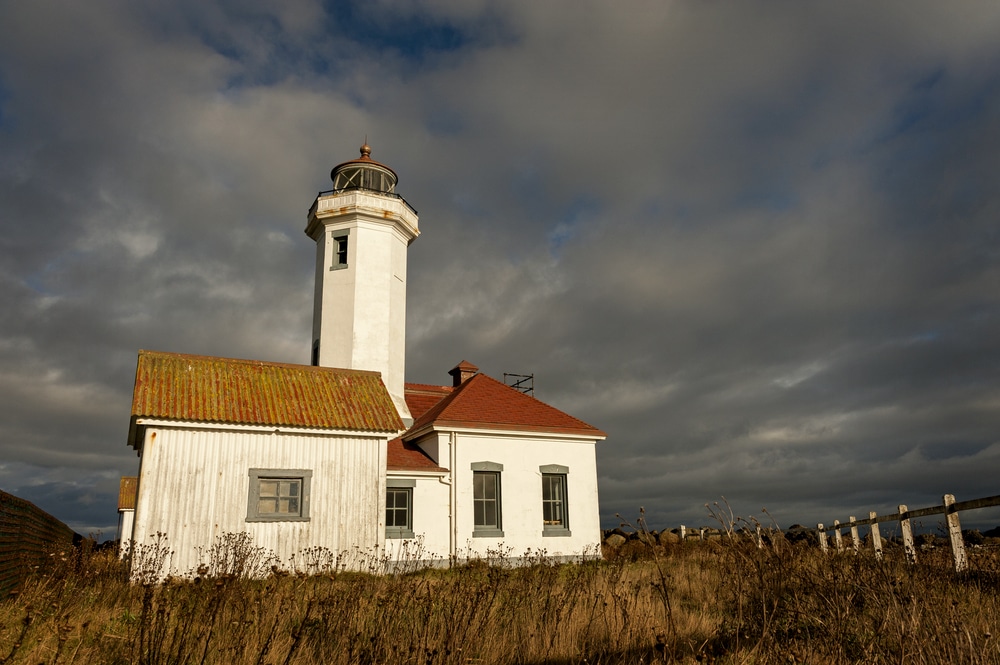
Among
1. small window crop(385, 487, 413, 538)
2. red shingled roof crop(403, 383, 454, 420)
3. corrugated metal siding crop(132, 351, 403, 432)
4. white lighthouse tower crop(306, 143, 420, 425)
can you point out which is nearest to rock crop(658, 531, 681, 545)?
red shingled roof crop(403, 383, 454, 420)

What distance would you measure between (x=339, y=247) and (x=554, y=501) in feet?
36.6

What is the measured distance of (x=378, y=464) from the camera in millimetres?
16750

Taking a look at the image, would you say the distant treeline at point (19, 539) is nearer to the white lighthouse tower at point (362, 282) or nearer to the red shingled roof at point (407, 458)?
the red shingled roof at point (407, 458)

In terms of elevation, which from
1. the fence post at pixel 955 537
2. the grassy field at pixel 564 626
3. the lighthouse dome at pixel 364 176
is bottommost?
the grassy field at pixel 564 626

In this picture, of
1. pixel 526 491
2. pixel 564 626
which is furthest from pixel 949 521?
pixel 526 491

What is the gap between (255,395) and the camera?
16.5 m

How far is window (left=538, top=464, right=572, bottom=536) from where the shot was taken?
64.9ft

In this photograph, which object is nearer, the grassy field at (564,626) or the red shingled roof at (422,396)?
the grassy field at (564,626)

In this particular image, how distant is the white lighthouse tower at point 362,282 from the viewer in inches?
870

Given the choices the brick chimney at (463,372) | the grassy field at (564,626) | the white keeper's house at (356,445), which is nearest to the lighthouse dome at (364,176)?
the white keeper's house at (356,445)

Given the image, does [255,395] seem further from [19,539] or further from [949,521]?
[949,521]

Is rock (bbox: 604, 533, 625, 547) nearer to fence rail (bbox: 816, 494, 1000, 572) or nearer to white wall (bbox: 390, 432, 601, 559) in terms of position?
white wall (bbox: 390, 432, 601, 559)

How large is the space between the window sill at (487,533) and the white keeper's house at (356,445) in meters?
0.06

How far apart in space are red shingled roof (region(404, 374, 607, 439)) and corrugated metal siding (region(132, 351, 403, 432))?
242cm
